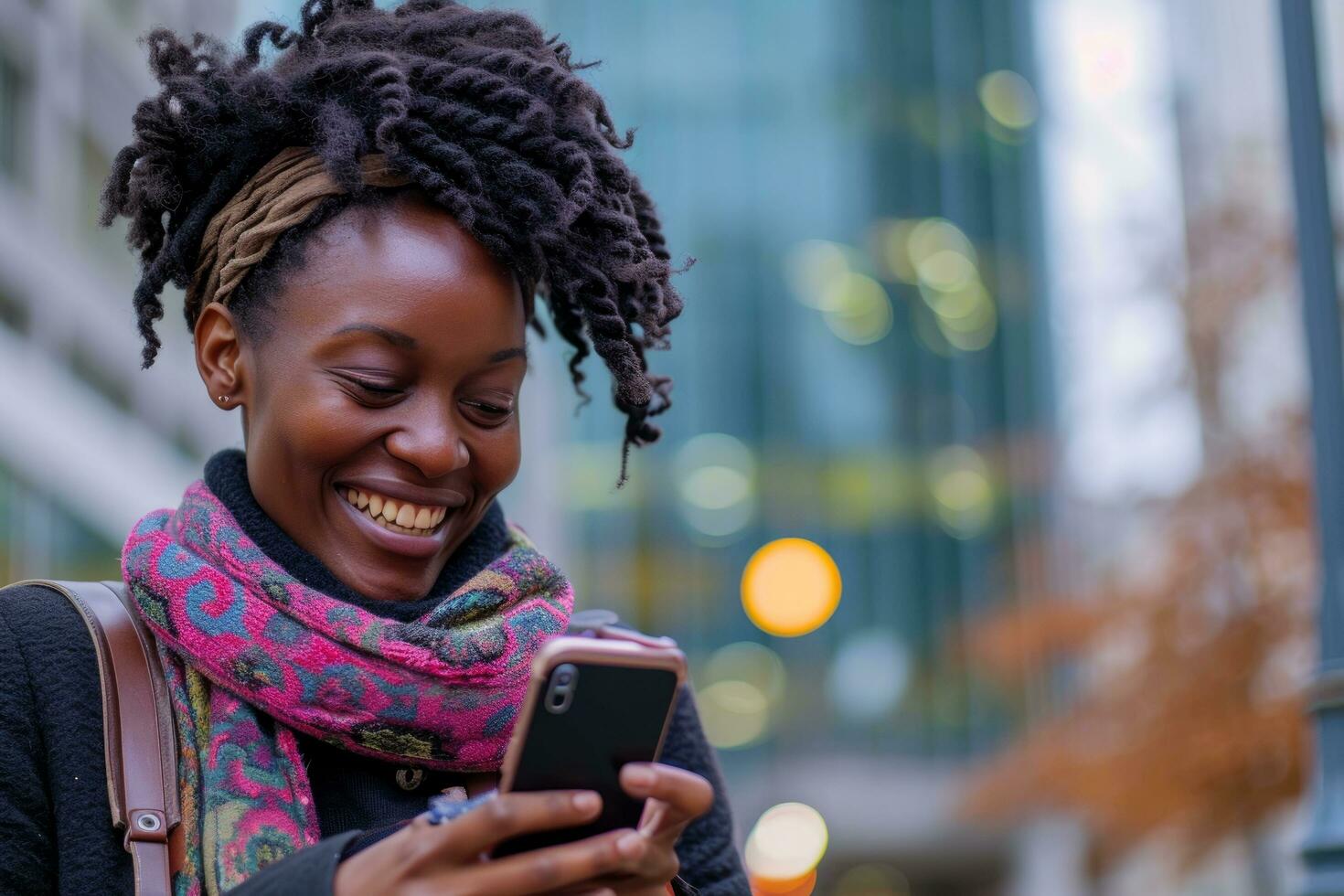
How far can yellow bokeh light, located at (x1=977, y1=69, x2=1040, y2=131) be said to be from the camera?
30359 millimetres

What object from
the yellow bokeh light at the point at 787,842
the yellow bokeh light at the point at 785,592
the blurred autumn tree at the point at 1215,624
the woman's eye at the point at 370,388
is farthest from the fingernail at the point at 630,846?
the yellow bokeh light at the point at 785,592

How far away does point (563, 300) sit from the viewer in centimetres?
275

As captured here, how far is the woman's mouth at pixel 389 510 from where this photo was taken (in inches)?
93.8

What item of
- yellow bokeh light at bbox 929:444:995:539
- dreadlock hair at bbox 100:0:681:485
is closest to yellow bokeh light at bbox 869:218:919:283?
yellow bokeh light at bbox 929:444:995:539

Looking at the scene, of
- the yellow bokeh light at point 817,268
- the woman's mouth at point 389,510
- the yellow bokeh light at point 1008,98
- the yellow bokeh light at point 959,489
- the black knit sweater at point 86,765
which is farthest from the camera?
the yellow bokeh light at point 1008,98

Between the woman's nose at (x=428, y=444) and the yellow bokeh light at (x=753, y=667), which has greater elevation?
the woman's nose at (x=428, y=444)

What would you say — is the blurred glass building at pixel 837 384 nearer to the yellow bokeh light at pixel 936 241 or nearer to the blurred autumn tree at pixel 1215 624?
the yellow bokeh light at pixel 936 241

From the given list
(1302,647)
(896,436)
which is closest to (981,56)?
(896,436)

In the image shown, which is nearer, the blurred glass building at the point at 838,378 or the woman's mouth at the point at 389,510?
the woman's mouth at the point at 389,510

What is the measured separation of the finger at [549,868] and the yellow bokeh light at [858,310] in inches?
1112

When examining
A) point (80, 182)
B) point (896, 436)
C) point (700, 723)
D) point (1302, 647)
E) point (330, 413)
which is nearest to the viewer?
point (330, 413)

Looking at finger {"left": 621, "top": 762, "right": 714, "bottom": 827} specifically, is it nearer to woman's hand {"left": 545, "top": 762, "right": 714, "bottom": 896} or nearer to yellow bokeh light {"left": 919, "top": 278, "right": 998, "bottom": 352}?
woman's hand {"left": 545, "top": 762, "right": 714, "bottom": 896}

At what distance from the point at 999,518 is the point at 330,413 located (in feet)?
93.3

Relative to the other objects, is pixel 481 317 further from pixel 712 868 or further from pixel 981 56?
pixel 981 56
